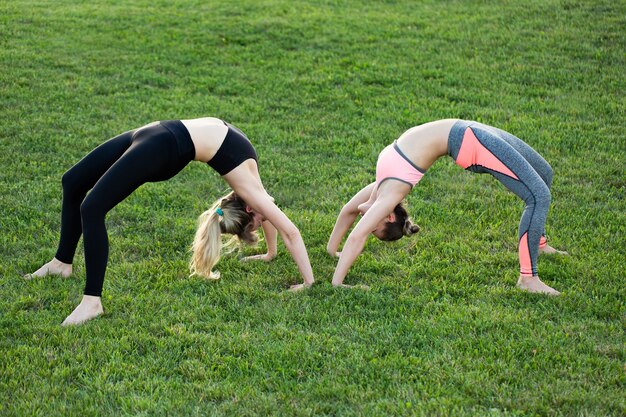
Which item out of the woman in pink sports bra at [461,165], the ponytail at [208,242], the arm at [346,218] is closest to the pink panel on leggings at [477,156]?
the woman in pink sports bra at [461,165]

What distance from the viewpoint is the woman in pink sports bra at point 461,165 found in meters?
6.21

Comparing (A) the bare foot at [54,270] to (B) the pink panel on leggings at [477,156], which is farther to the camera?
(A) the bare foot at [54,270]

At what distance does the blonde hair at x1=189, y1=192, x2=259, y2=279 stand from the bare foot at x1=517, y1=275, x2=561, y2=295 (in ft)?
7.72

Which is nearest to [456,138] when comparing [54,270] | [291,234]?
[291,234]

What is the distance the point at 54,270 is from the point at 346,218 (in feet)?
8.81

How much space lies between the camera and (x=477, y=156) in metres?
6.32

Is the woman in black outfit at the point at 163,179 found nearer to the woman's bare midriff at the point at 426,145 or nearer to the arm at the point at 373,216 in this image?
the arm at the point at 373,216

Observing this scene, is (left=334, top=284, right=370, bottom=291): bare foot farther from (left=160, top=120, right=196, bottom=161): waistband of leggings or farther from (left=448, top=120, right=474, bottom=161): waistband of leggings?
(left=160, top=120, right=196, bottom=161): waistband of leggings

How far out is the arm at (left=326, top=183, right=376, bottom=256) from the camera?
7008 millimetres

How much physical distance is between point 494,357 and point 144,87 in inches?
328

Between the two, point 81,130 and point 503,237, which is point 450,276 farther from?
point 81,130

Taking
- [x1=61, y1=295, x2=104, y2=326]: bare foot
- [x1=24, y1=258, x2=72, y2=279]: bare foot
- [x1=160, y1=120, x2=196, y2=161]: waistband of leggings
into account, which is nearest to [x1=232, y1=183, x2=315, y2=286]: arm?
[x1=160, y1=120, x2=196, y2=161]: waistband of leggings

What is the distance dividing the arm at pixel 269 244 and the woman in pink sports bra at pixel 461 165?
0.86 m

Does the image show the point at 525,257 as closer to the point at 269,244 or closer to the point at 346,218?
the point at 346,218
